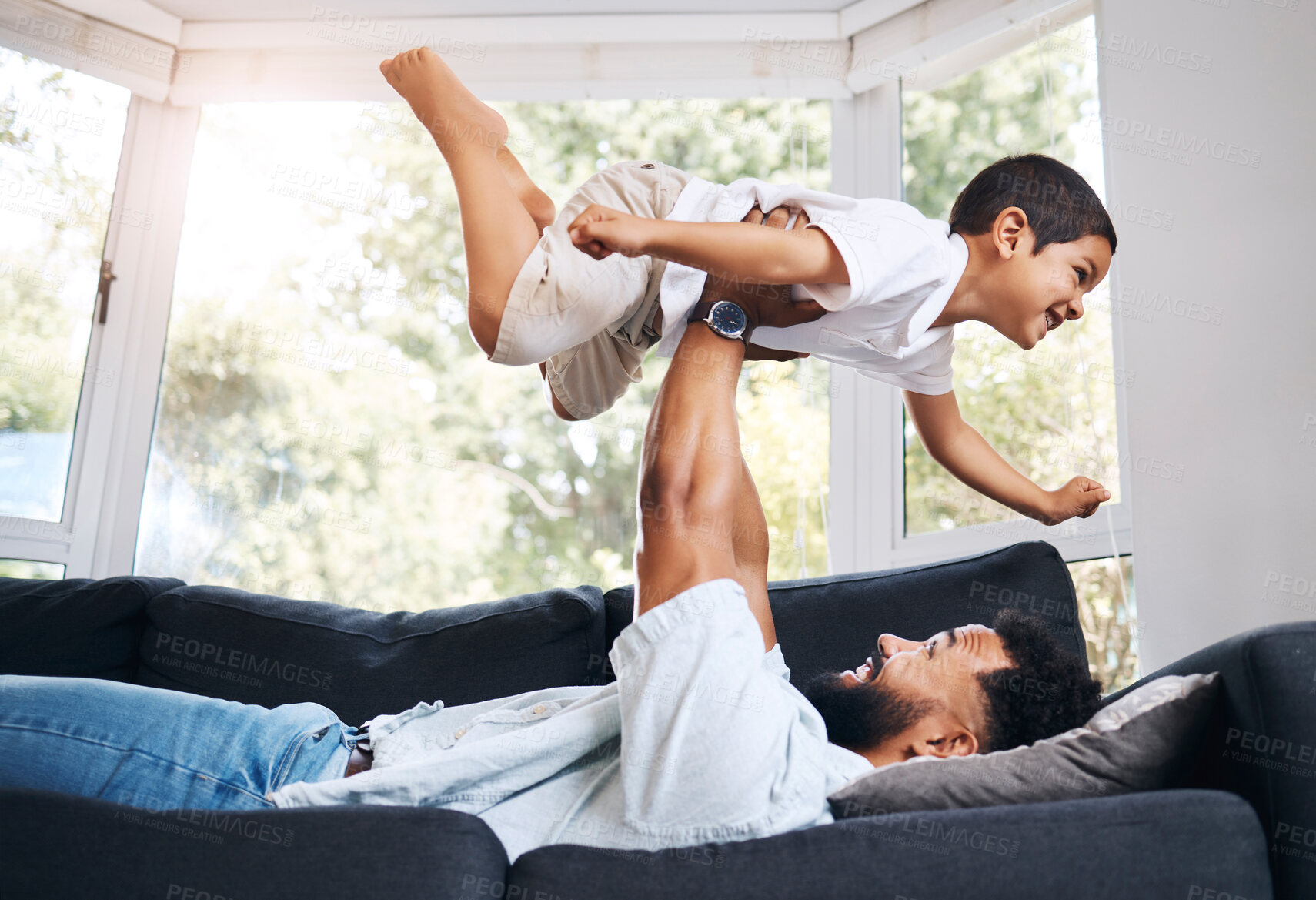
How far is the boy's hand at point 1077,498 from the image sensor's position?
1.56 meters

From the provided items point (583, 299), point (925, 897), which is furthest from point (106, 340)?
point (925, 897)

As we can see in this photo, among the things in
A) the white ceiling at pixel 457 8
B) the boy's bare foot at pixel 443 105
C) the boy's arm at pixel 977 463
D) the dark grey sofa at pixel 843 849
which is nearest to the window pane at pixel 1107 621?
the boy's arm at pixel 977 463

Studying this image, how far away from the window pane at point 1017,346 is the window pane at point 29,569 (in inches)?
88.6

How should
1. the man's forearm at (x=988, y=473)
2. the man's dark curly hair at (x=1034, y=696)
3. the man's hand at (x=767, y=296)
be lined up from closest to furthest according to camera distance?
1. the man's dark curly hair at (x=1034, y=696)
2. the man's hand at (x=767, y=296)
3. the man's forearm at (x=988, y=473)

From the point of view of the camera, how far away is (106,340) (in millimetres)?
2682

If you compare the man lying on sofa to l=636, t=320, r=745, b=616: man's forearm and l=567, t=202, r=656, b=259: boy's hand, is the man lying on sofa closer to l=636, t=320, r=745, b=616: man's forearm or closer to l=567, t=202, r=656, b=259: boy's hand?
l=636, t=320, r=745, b=616: man's forearm

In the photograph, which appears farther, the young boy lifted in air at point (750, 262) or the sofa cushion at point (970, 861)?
the young boy lifted in air at point (750, 262)

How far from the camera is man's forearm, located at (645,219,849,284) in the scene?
3.70 ft

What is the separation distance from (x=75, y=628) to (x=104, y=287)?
130cm

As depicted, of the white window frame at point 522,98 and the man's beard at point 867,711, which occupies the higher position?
the white window frame at point 522,98

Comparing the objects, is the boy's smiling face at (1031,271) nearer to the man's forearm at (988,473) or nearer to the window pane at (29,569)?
the man's forearm at (988,473)

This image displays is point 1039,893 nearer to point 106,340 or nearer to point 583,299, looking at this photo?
point 583,299

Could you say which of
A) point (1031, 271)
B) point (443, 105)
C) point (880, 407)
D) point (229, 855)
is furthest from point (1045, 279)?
point (229, 855)

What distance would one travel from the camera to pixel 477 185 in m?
1.30
